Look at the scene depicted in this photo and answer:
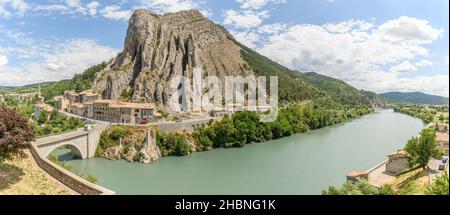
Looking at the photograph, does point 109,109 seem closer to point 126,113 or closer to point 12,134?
point 126,113

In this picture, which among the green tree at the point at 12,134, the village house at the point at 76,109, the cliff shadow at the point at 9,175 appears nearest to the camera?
the cliff shadow at the point at 9,175

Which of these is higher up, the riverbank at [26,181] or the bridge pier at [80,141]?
the riverbank at [26,181]

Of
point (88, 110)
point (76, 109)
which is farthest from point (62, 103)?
point (88, 110)

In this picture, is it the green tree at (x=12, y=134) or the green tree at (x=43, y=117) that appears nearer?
the green tree at (x=12, y=134)

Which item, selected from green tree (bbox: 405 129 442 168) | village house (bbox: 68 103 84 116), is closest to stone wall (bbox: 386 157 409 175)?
green tree (bbox: 405 129 442 168)

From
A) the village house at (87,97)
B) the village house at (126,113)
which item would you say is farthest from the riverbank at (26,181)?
the village house at (87,97)

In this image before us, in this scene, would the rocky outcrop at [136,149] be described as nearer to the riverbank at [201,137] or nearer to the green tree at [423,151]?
the riverbank at [201,137]

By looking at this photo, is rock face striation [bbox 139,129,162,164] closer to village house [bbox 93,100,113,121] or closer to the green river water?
the green river water

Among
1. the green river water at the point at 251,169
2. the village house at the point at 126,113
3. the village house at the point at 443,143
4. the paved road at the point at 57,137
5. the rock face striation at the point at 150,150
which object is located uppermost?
the village house at the point at 126,113
